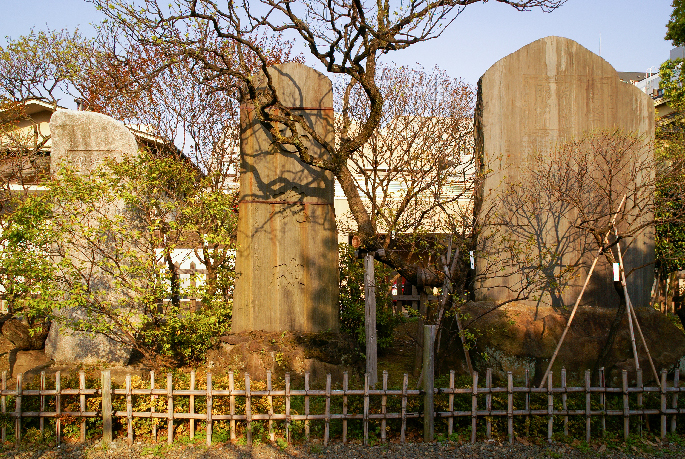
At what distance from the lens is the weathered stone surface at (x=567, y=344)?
5.84m

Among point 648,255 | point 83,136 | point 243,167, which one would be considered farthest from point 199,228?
point 648,255

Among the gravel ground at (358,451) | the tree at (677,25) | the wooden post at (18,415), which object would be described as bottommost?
the gravel ground at (358,451)

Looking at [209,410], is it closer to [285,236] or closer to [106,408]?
[106,408]

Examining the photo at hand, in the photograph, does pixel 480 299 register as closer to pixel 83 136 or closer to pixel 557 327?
pixel 557 327

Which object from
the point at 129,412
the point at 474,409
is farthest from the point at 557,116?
the point at 129,412

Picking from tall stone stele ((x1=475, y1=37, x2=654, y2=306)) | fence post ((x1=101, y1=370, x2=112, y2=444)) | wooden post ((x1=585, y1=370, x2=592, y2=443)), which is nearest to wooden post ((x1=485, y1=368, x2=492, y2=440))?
wooden post ((x1=585, y1=370, x2=592, y2=443))

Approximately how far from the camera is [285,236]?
6719 mm

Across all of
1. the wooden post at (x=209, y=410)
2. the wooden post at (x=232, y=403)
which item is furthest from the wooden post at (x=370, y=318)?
the wooden post at (x=209, y=410)

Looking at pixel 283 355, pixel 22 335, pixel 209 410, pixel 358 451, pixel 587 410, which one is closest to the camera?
pixel 358 451

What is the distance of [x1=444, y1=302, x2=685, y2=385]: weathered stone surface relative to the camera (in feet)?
19.2

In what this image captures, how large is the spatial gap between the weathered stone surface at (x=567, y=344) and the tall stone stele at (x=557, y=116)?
0.71m

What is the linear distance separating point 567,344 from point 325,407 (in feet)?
9.06

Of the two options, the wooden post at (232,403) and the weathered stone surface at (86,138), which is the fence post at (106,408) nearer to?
the wooden post at (232,403)

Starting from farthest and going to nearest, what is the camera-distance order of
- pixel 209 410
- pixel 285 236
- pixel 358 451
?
pixel 285 236 < pixel 209 410 < pixel 358 451
